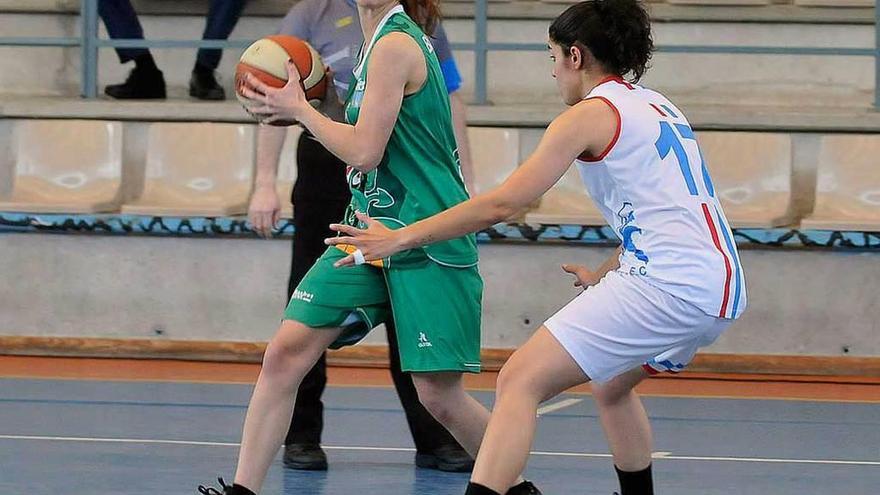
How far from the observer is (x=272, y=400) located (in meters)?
4.24

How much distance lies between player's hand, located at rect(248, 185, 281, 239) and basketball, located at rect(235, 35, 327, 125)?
72 cm

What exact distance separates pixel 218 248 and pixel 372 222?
4467mm

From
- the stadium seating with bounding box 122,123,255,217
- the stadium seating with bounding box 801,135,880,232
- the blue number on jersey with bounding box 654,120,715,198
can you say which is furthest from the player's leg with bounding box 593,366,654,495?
the stadium seating with bounding box 122,123,255,217

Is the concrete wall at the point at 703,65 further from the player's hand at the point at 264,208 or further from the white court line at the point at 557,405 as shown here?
the player's hand at the point at 264,208

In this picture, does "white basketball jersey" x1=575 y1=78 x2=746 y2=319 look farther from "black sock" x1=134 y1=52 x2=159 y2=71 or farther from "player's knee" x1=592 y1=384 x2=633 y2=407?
"black sock" x1=134 y1=52 x2=159 y2=71

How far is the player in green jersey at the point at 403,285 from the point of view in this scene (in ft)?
13.9

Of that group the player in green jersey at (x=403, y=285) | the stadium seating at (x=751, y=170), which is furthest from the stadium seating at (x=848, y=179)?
the player in green jersey at (x=403, y=285)

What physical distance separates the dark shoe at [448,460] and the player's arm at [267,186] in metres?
0.92

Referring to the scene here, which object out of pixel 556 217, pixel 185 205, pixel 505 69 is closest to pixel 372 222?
pixel 556 217

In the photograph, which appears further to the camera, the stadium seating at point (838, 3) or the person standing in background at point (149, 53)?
the stadium seating at point (838, 3)

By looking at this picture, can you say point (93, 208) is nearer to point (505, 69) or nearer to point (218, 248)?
point (218, 248)

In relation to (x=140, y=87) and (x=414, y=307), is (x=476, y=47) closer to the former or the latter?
(x=140, y=87)

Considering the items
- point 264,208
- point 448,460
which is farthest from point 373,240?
point 448,460

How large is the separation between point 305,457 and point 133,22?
453 cm
